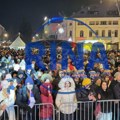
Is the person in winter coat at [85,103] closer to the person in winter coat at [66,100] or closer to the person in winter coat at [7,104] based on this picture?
the person in winter coat at [66,100]

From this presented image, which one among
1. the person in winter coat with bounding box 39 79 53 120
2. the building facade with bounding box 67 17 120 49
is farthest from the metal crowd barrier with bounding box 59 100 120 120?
the building facade with bounding box 67 17 120 49

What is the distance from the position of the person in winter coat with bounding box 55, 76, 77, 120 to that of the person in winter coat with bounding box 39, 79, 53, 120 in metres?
0.24

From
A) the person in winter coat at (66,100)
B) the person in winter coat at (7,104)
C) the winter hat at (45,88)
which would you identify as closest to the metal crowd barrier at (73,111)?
the person in winter coat at (66,100)

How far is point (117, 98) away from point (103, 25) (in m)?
81.7

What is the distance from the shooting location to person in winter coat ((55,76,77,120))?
33.0ft

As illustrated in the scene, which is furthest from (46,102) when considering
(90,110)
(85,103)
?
(90,110)

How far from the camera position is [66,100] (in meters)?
10.2

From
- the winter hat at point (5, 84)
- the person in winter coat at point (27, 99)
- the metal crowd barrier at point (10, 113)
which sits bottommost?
the metal crowd barrier at point (10, 113)

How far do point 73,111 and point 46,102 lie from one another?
0.79m

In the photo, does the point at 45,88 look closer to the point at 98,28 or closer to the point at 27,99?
the point at 27,99

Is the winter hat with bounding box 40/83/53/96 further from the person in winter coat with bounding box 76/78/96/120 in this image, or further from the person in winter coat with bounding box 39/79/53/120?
the person in winter coat with bounding box 76/78/96/120

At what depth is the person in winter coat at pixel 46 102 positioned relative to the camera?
9.98 meters

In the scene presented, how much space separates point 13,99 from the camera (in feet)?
32.1

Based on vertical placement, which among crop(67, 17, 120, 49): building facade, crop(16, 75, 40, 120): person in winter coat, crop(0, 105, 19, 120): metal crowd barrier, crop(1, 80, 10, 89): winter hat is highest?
crop(67, 17, 120, 49): building facade
